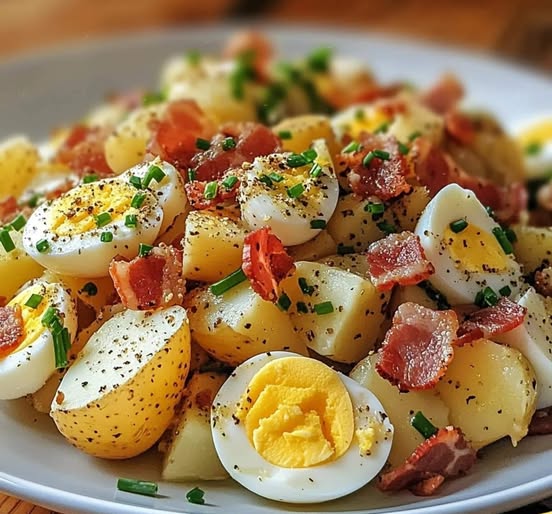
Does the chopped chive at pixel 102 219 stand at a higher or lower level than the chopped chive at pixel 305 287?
lower

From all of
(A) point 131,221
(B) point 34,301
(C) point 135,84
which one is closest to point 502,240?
(A) point 131,221

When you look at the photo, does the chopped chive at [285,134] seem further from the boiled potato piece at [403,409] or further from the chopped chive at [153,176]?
the boiled potato piece at [403,409]

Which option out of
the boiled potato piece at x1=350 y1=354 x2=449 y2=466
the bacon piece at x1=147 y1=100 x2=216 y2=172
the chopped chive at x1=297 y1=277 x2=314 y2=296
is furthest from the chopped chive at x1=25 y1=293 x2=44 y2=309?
the boiled potato piece at x1=350 y1=354 x2=449 y2=466

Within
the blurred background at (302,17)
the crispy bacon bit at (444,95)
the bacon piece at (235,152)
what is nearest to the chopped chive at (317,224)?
the bacon piece at (235,152)

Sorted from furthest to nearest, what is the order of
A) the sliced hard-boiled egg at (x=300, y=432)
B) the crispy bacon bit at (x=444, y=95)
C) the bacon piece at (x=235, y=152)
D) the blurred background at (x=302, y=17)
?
the blurred background at (x=302, y=17) < the crispy bacon bit at (x=444, y=95) < the bacon piece at (x=235, y=152) < the sliced hard-boiled egg at (x=300, y=432)

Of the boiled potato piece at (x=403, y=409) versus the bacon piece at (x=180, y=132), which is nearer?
the boiled potato piece at (x=403, y=409)

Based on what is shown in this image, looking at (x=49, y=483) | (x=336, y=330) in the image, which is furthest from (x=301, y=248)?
(x=49, y=483)

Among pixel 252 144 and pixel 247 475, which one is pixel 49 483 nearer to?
pixel 247 475

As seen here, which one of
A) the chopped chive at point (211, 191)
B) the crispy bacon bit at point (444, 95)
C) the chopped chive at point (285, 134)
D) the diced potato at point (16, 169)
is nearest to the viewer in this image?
the chopped chive at point (211, 191)
